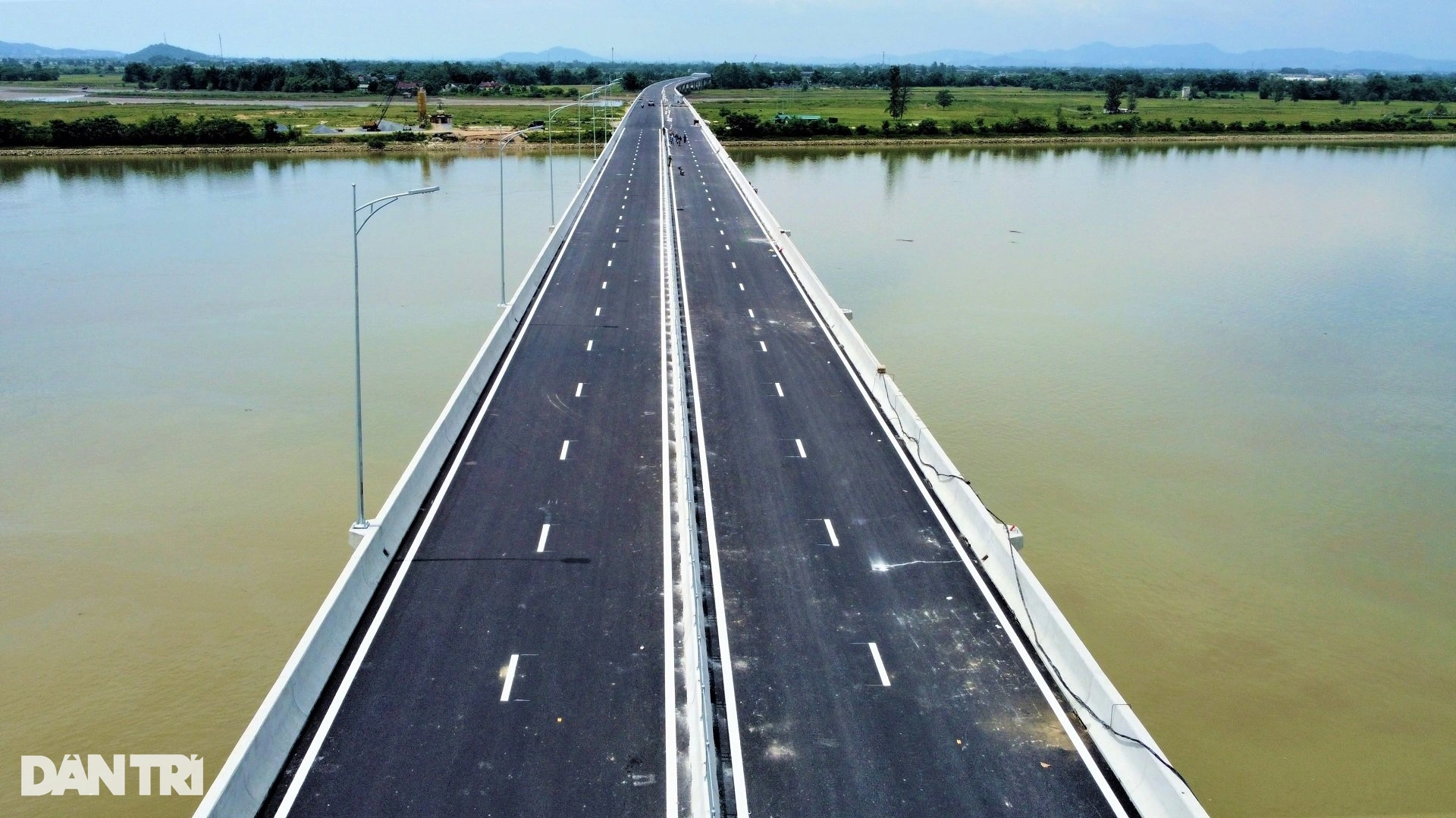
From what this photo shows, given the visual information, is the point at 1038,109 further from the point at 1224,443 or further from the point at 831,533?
the point at 831,533

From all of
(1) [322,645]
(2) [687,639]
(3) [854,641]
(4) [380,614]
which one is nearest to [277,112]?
(4) [380,614]

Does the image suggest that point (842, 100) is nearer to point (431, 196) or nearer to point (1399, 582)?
point (431, 196)

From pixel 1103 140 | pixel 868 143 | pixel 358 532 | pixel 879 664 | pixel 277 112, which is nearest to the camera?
pixel 879 664

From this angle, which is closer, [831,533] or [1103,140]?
[831,533]

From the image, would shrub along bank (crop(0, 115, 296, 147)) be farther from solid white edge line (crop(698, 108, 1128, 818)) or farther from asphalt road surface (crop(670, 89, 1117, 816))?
asphalt road surface (crop(670, 89, 1117, 816))

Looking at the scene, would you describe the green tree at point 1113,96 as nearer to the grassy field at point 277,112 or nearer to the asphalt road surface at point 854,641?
the grassy field at point 277,112

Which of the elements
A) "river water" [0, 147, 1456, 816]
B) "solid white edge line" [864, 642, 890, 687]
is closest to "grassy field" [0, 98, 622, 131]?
"river water" [0, 147, 1456, 816]

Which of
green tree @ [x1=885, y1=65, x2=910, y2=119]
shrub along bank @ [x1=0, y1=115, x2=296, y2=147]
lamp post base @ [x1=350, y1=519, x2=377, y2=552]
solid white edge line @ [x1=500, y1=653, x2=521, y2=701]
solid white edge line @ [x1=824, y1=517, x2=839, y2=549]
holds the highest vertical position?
green tree @ [x1=885, y1=65, x2=910, y2=119]
